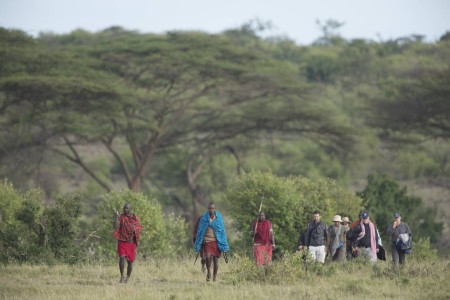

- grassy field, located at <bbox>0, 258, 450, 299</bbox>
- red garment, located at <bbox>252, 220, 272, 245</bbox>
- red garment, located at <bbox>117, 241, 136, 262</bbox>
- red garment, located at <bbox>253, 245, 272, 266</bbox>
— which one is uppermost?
red garment, located at <bbox>252, 220, 272, 245</bbox>

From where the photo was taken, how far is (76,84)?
113 ft

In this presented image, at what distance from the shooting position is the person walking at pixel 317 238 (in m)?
18.4

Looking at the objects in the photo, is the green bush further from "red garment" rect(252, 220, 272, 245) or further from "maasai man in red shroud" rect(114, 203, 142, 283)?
"maasai man in red shroud" rect(114, 203, 142, 283)

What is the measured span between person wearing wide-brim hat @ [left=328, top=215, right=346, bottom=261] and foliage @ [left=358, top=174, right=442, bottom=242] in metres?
9.52

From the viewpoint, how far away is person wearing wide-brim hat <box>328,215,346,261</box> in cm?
1920

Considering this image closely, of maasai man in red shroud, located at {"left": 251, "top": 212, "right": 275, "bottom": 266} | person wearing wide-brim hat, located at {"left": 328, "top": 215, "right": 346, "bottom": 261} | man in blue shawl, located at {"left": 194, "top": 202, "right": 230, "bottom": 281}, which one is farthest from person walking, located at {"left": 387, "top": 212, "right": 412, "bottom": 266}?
man in blue shawl, located at {"left": 194, "top": 202, "right": 230, "bottom": 281}

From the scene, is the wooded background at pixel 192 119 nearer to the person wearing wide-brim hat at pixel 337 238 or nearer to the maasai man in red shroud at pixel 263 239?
the person wearing wide-brim hat at pixel 337 238

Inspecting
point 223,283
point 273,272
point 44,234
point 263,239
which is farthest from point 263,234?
point 44,234

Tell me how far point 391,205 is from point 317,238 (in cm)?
1248

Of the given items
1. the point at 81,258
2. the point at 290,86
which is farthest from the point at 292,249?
the point at 290,86

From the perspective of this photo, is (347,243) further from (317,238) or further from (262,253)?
(262,253)

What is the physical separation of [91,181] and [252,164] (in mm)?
7936

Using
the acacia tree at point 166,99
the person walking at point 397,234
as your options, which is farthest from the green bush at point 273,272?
the acacia tree at point 166,99

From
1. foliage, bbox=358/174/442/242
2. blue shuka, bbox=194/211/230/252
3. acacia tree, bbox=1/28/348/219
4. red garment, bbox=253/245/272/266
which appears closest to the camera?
blue shuka, bbox=194/211/230/252
